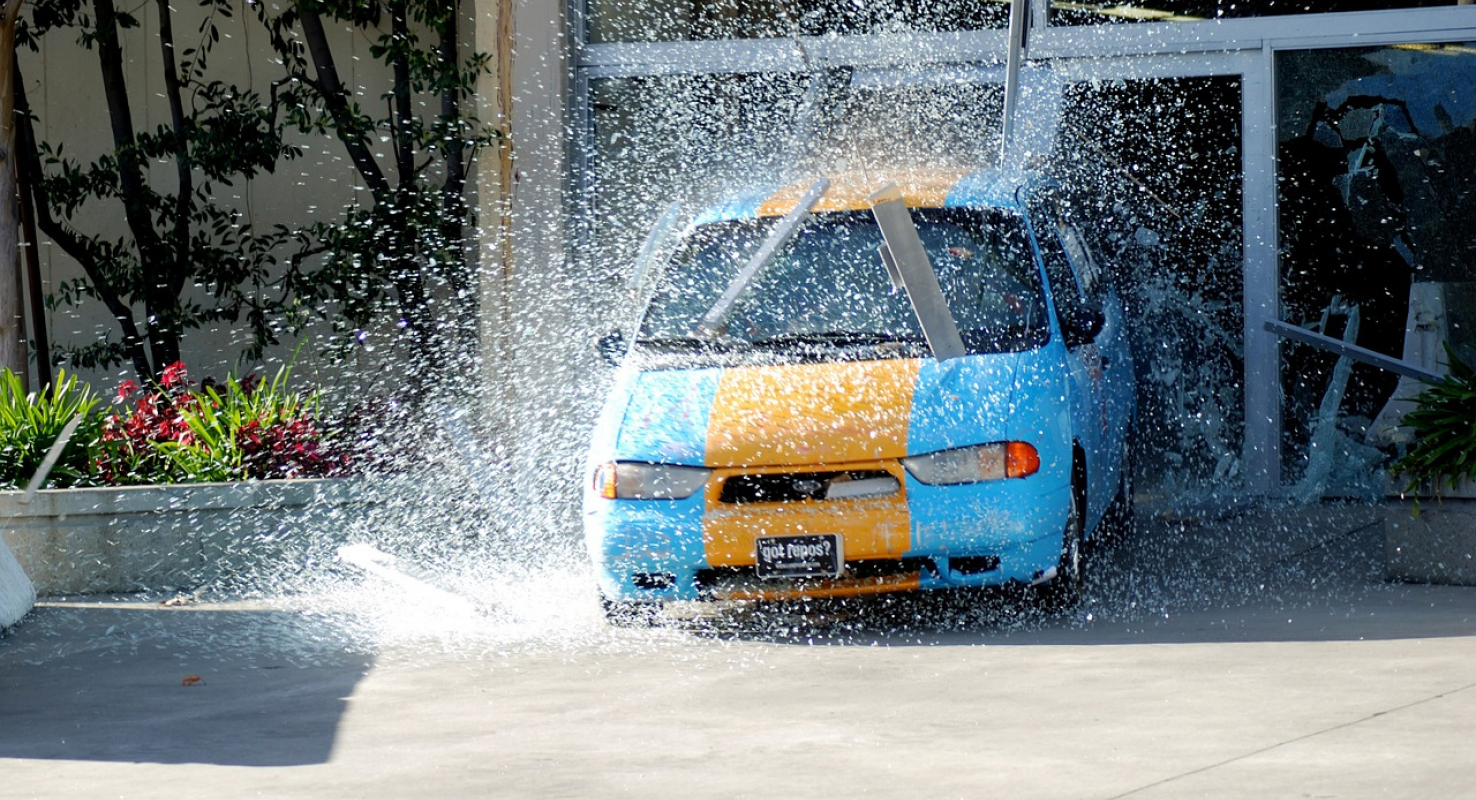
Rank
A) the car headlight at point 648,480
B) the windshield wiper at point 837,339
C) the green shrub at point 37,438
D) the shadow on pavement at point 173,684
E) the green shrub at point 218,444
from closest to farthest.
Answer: the shadow on pavement at point 173,684 → the car headlight at point 648,480 → the windshield wiper at point 837,339 → the green shrub at point 37,438 → the green shrub at point 218,444

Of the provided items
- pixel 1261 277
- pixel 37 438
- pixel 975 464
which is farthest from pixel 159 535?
pixel 1261 277

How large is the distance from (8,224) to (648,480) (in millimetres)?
5398

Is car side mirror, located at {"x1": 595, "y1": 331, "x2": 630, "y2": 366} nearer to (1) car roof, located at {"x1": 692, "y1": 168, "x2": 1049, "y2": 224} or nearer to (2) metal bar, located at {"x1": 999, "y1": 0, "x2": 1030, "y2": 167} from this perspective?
(1) car roof, located at {"x1": 692, "y1": 168, "x2": 1049, "y2": 224}

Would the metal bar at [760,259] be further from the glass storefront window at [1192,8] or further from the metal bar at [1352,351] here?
the glass storefront window at [1192,8]

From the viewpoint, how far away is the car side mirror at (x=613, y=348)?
793cm

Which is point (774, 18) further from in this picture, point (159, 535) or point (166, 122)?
point (159, 535)

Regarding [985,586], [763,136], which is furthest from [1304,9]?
[985,586]

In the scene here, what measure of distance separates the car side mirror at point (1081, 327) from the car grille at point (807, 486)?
1169mm

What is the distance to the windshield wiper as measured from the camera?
7.56m

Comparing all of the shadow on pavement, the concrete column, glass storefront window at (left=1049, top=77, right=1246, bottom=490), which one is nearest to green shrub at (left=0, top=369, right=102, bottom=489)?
the shadow on pavement

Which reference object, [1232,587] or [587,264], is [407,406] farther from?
[1232,587]

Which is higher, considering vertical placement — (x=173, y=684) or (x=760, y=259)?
(x=760, y=259)

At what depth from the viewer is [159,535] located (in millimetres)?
9031

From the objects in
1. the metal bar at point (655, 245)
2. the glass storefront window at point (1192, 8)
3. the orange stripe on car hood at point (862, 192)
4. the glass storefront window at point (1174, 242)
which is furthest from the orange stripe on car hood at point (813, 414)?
the glass storefront window at point (1192, 8)
